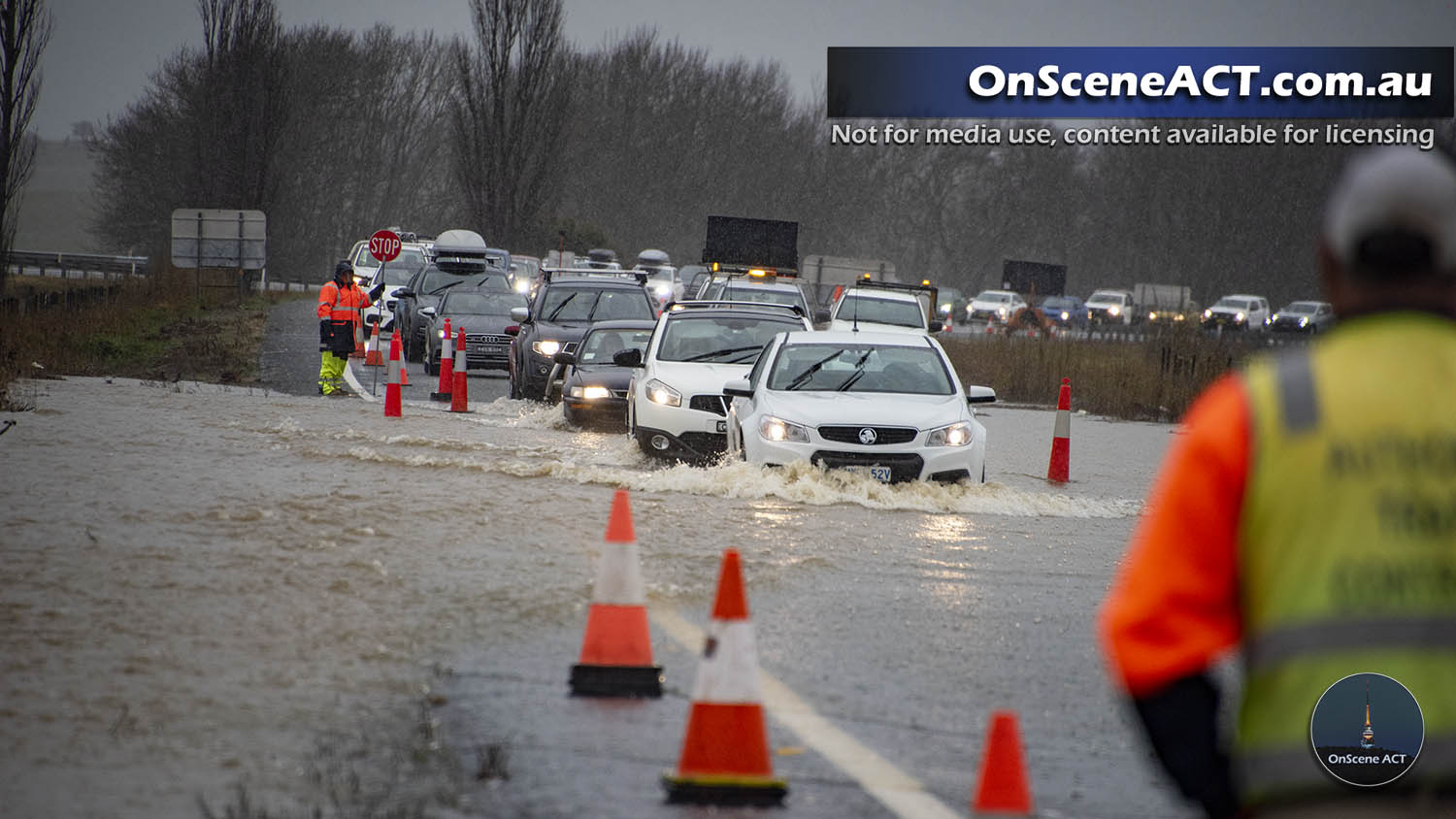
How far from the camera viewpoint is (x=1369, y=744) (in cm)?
370

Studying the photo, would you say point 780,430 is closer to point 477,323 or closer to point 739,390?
point 739,390

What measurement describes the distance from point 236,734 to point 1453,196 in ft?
14.5

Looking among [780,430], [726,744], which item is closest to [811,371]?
[780,430]

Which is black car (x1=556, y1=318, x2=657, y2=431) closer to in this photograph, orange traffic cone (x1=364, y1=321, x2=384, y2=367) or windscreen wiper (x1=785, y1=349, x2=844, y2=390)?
windscreen wiper (x1=785, y1=349, x2=844, y2=390)

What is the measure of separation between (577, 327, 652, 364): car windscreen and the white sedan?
18.1ft

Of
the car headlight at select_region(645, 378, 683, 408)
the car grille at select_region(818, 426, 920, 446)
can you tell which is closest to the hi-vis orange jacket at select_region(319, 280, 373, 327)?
the car headlight at select_region(645, 378, 683, 408)

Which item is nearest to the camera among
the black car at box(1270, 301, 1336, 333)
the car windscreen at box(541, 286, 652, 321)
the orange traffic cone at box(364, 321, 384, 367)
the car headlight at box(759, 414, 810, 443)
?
the car headlight at box(759, 414, 810, 443)

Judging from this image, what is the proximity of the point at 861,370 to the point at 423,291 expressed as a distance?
1835cm

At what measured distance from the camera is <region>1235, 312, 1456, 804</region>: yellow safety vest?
244 centimetres

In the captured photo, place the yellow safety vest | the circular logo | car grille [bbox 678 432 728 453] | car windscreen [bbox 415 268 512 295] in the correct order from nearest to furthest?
the yellow safety vest
the circular logo
car grille [bbox 678 432 728 453]
car windscreen [bbox 415 268 512 295]

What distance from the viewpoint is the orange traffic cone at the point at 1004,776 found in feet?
12.4

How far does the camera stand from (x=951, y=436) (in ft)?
45.6

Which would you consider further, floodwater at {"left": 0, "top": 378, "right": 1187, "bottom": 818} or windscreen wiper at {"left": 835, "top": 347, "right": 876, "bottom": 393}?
windscreen wiper at {"left": 835, "top": 347, "right": 876, "bottom": 393}

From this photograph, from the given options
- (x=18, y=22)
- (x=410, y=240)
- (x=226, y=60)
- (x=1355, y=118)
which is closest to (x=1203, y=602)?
(x=18, y=22)
